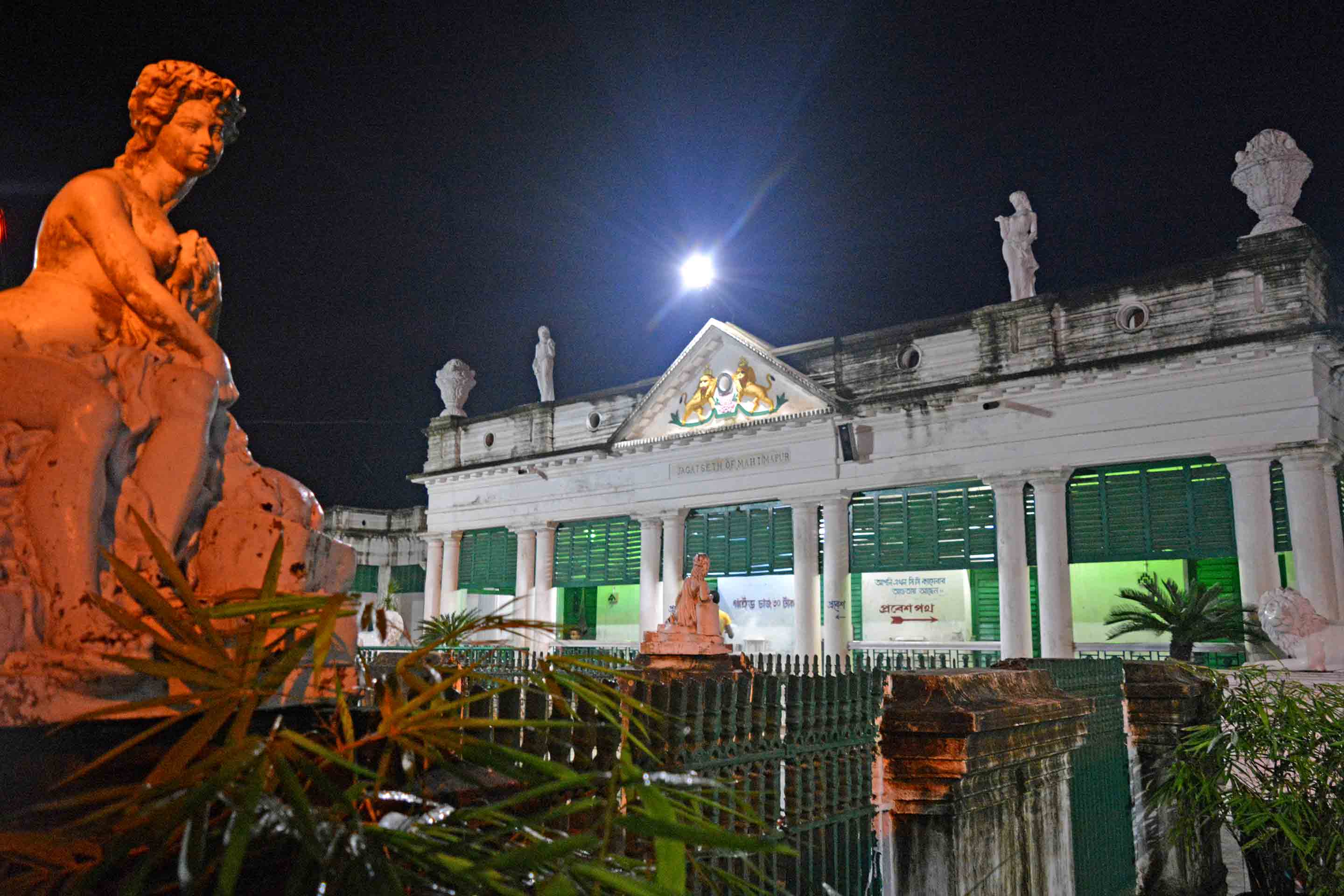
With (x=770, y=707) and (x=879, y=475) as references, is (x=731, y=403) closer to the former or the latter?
(x=879, y=475)

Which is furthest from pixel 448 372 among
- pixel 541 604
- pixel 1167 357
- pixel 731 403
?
pixel 1167 357

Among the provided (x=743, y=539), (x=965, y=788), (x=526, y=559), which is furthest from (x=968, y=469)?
(x=965, y=788)

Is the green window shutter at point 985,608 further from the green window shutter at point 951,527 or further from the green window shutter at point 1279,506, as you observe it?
the green window shutter at point 1279,506

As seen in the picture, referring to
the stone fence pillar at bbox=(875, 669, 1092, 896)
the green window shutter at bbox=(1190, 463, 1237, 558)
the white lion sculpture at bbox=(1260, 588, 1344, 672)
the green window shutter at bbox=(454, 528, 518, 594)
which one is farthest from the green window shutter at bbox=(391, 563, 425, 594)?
the stone fence pillar at bbox=(875, 669, 1092, 896)

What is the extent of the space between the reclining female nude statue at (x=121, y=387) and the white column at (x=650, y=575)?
20.0 metres

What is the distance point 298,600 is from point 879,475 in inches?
743

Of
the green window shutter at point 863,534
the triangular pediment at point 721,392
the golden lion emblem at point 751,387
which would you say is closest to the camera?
the green window shutter at point 863,534

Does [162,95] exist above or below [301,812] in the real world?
above

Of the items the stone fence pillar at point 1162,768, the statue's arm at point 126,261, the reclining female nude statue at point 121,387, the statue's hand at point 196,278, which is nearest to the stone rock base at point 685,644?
the stone fence pillar at point 1162,768

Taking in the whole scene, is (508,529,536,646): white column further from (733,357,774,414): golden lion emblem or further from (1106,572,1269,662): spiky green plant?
(1106,572,1269,662): spiky green plant

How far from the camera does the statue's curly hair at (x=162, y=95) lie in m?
3.08

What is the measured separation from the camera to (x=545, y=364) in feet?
88.7

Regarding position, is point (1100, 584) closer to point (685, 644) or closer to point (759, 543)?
point (759, 543)

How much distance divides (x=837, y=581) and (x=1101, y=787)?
1429cm
